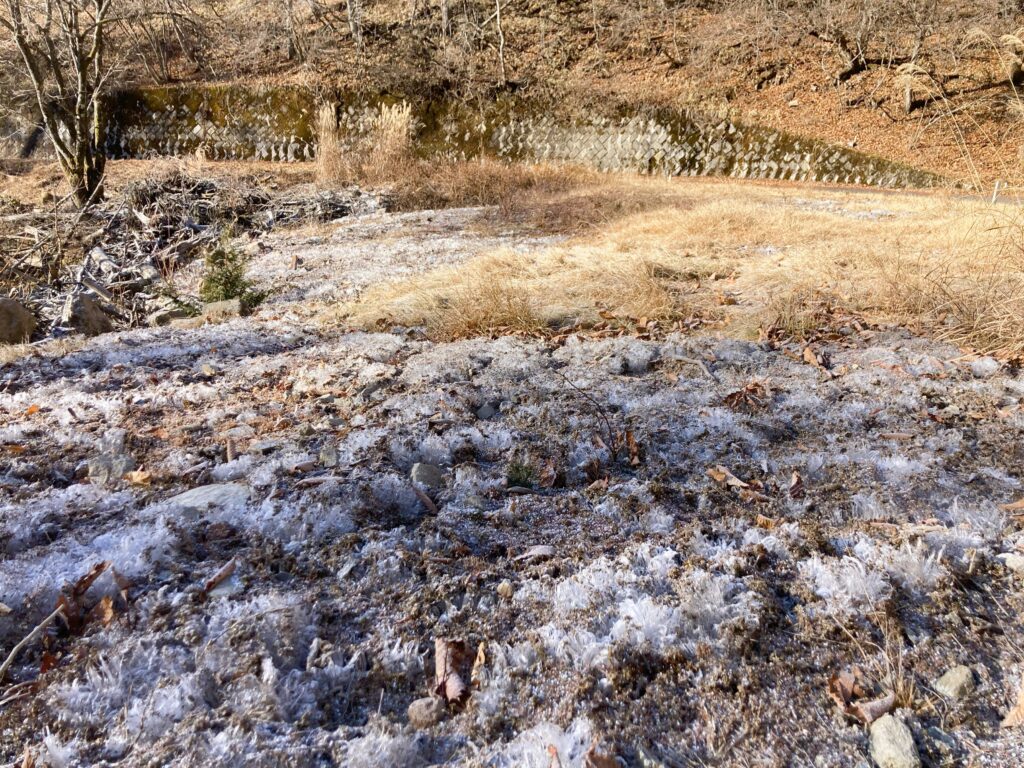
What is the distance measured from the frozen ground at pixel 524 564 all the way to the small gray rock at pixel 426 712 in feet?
0.09

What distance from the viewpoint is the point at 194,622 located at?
62.4 inches

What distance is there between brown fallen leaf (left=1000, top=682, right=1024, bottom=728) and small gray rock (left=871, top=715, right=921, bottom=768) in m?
0.22

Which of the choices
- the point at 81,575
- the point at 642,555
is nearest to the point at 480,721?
the point at 642,555

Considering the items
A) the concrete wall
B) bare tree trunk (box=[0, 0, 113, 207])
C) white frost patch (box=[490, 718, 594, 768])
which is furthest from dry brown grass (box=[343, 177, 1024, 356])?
the concrete wall

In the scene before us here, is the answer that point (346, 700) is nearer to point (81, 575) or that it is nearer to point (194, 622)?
point (194, 622)

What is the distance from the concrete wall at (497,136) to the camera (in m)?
17.3

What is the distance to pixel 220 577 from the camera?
1.76 meters

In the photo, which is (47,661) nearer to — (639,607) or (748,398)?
(639,607)

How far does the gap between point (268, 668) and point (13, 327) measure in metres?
5.39

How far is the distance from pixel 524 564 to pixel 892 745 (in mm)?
983

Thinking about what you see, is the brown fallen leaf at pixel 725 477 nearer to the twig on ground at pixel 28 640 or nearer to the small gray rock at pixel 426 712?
the small gray rock at pixel 426 712

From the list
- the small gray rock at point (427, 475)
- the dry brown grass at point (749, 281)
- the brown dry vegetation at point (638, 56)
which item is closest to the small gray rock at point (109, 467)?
the small gray rock at point (427, 475)

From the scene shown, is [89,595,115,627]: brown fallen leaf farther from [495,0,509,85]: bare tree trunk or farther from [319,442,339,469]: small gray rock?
[495,0,509,85]: bare tree trunk

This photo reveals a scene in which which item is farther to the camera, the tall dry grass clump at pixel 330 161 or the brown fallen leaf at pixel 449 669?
the tall dry grass clump at pixel 330 161
